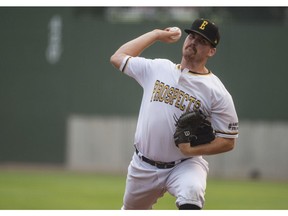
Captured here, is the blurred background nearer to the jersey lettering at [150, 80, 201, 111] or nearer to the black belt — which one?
the black belt

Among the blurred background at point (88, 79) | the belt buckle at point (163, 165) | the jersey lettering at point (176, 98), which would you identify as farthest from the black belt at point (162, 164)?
the blurred background at point (88, 79)

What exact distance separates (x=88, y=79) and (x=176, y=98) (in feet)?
49.3

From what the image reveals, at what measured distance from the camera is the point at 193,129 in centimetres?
697

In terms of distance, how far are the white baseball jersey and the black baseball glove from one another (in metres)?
0.10

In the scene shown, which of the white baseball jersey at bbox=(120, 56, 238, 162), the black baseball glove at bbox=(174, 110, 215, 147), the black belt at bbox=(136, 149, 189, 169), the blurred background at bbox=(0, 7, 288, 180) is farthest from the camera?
the blurred background at bbox=(0, 7, 288, 180)

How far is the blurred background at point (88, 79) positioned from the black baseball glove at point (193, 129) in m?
14.8

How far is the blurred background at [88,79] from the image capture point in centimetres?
→ 2192

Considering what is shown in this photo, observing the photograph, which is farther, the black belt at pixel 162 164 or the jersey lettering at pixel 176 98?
the black belt at pixel 162 164

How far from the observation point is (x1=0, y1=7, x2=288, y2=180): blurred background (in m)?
21.9

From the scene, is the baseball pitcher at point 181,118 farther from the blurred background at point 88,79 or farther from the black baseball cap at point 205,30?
the blurred background at point 88,79

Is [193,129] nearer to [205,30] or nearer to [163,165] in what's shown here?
[163,165]

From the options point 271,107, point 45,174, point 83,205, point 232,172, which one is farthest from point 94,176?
point 83,205

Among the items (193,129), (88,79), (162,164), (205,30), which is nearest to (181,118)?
(193,129)

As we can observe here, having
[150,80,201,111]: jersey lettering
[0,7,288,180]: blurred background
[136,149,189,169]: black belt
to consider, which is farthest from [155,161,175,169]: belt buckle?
[0,7,288,180]: blurred background
